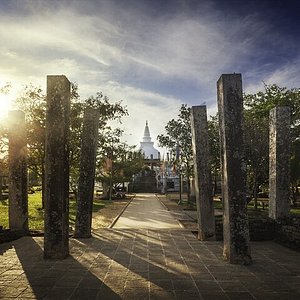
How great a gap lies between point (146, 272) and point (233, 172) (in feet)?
9.75

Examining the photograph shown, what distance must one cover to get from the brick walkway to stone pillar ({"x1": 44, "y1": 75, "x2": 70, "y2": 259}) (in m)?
0.49

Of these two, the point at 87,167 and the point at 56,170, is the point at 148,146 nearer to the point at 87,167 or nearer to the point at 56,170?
the point at 87,167

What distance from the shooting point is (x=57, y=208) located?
7.80 m

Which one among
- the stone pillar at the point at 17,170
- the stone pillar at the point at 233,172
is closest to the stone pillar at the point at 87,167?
the stone pillar at the point at 17,170

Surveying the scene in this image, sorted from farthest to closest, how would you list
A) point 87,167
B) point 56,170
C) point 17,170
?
point 17,170
point 87,167
point 56,170

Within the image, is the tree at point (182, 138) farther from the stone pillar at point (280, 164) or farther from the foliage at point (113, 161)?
the stone pillar at point (280, 164)

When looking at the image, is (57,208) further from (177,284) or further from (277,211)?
(277,211)

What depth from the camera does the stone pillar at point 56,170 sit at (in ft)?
25.5

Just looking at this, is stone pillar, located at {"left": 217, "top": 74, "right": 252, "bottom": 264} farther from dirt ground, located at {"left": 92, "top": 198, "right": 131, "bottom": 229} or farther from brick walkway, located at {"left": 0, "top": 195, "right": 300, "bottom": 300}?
dirt ground, located at {"left": 92, "top": 198, "right": 131, "bottom": 229}

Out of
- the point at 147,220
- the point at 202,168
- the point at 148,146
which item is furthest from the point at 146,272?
the point at 148,146

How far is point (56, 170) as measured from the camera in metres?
7.84

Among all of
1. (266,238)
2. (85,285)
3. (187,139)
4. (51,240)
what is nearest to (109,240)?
(51,240)

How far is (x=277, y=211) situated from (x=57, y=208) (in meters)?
6.97

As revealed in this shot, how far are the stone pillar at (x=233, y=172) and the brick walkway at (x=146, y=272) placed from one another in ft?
1.48
